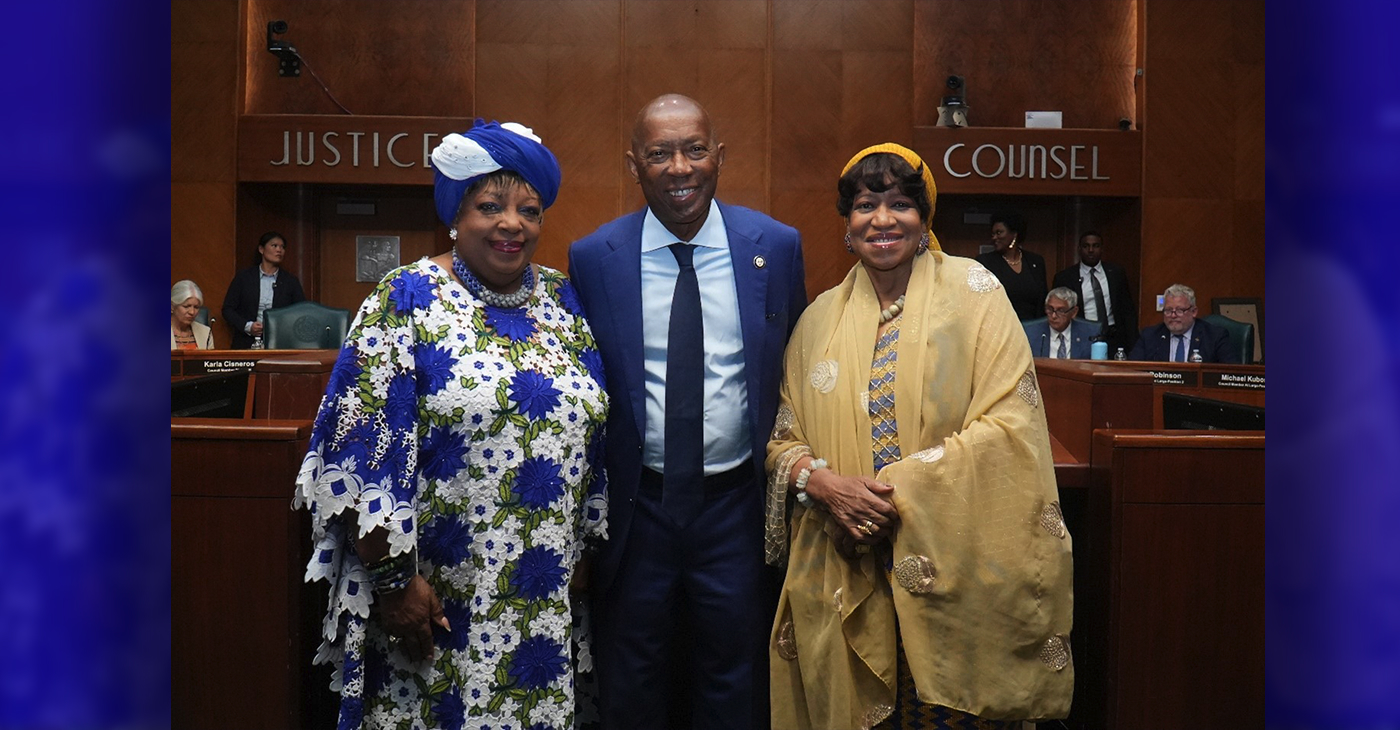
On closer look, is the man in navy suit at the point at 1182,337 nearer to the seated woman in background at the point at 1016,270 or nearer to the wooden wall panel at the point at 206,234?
the seated woman in background at the point at 1016,270

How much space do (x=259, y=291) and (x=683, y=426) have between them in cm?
679

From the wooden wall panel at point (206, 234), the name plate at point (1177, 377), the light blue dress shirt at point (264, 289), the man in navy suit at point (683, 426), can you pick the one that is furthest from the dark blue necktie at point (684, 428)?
the wooden wall panel at point (206, 234)

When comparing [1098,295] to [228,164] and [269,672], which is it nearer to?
[228,164]

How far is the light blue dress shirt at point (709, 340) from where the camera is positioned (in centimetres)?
217

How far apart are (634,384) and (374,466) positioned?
1.76ft

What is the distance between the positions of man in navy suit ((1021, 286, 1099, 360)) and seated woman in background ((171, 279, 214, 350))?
4.81 m

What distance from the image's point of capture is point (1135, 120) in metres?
9.19

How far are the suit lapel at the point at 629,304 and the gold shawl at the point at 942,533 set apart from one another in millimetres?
298

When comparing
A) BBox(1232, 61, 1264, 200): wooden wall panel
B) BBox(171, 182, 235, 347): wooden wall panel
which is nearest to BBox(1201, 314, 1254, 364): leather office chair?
BBox(1232, 61, 1264, 200): wooden wall panel

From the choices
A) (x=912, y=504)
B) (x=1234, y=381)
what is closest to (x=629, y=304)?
(x=912, y=504)

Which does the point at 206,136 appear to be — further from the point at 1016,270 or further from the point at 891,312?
the point at 891,312

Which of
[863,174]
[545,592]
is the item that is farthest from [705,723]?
[863,174]

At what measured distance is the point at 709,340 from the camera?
7.22 feet

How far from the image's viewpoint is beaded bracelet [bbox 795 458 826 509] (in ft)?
6.90
